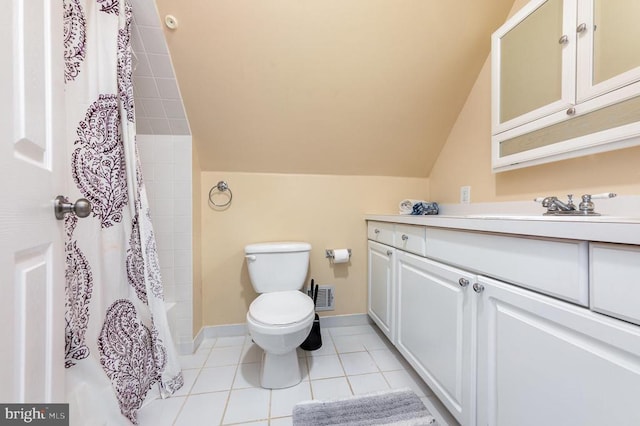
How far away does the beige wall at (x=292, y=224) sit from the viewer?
1.74m

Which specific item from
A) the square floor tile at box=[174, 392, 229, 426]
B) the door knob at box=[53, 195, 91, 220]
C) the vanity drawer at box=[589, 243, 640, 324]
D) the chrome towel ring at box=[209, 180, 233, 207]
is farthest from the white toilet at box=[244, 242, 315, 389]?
the vanity drawer at box=[589, 243, 640, 324]

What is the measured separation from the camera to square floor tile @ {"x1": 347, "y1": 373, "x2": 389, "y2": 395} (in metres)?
1.22

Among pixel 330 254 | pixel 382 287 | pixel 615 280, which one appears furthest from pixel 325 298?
pixel 615 280

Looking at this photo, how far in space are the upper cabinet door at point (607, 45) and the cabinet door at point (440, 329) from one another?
2.62 feet

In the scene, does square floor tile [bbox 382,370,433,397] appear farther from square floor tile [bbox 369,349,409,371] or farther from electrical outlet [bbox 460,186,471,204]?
electrical outlet [bbox 460,186,471,204]

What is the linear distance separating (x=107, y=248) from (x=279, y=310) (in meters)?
0.80

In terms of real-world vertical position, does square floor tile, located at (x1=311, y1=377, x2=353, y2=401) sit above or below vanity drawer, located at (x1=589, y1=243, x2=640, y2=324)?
below

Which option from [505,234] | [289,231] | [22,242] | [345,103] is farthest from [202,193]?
[505,234]

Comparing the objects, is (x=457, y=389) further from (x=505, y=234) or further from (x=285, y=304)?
(x=285, y=304)

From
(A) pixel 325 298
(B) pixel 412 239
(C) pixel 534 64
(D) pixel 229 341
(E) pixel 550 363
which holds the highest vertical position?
(C) pixel 534 64

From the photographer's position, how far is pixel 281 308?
129cm

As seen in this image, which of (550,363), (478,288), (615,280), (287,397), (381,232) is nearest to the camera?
(615,280)

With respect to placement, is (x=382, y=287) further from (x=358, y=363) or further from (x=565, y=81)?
(x=565, y=81)

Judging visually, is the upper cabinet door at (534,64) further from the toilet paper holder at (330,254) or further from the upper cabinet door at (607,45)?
the toilet paper holder at (330,254)
